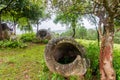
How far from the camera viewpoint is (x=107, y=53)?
8.16m

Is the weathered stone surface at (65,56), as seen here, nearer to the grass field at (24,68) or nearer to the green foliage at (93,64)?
the green foliage at (93,64)

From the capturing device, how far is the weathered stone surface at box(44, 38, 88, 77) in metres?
8.55

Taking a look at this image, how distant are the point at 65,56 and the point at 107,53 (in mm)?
2406

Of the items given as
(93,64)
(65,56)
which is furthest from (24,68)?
(93,64)

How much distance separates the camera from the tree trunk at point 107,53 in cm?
807

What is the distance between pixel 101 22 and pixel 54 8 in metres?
2.31

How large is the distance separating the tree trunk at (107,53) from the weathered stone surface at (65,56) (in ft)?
2.20

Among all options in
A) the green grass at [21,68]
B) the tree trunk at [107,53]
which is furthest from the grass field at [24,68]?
the tree trunk at [107,53]

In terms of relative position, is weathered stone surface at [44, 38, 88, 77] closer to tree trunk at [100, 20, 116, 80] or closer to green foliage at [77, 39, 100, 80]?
green foliage at [77, 39, 100, 80]

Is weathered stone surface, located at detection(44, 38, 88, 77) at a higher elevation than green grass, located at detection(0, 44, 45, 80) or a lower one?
higher

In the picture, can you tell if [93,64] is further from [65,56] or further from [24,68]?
[24,68]

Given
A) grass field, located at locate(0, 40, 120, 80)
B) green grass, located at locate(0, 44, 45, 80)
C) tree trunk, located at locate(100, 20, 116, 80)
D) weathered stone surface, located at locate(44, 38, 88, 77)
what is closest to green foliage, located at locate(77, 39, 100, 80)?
grass field, located at locate(0, 40, 120, 80)

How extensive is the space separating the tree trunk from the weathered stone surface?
0.67 metres

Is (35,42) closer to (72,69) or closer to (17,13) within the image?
(17,13)
